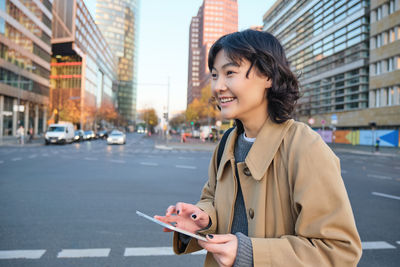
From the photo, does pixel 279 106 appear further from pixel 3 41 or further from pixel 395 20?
pixel 3 41

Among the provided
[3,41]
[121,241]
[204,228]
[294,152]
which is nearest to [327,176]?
[294,152]

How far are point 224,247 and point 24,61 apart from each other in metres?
49.3

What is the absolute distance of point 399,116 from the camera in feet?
102

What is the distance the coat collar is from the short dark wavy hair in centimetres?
3

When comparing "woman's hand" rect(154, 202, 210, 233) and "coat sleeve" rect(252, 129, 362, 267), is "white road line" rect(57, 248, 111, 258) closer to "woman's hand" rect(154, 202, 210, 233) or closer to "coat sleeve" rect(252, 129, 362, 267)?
"woman's hand" rect(154, 202, 210, 233)

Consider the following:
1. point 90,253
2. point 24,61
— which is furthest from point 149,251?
point 24,61

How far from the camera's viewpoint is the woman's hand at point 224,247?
3.43ft

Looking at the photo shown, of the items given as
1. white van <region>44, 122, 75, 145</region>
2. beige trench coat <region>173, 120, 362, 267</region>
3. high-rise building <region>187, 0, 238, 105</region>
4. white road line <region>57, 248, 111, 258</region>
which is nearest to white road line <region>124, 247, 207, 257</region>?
white road line <region>57, 248, 111, 258</region>

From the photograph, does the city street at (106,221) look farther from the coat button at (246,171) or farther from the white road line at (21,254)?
the coat button at (246,171)

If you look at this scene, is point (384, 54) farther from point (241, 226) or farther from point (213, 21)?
point (213, 21)

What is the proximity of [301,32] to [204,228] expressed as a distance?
184ft

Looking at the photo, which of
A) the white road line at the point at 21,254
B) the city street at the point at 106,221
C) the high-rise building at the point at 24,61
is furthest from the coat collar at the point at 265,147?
the high-rise building at the point at 24,61

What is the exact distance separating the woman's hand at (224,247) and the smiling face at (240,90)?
0.54 m

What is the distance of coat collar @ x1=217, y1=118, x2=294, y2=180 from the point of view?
120cm
